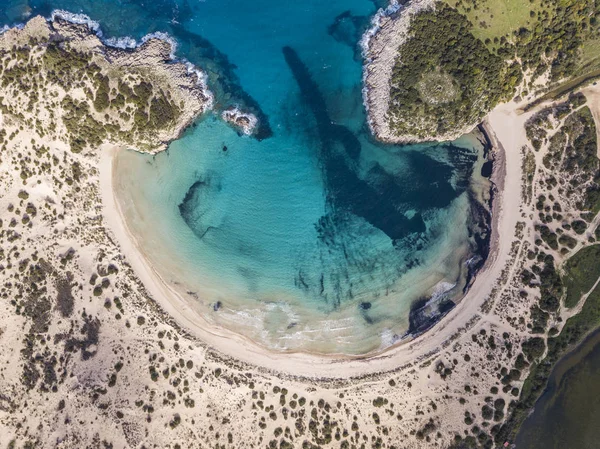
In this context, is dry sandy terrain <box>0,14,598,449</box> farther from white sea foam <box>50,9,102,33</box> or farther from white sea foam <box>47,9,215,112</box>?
white sea foam <box>47,9,215,112</box>

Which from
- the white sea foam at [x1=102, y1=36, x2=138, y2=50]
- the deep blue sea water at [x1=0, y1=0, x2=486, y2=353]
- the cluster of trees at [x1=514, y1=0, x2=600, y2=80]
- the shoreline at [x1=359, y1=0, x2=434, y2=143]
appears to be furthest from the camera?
the deep blue sea water at [x1=0, y1=0, x2=486, y2=353]

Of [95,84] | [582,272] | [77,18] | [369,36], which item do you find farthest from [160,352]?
[582,272]

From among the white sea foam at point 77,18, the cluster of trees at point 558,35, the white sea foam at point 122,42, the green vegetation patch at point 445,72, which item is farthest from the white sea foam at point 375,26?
the white sea foam at point 77,18

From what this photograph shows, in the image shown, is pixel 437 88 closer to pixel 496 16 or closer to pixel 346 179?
pixel 496 16

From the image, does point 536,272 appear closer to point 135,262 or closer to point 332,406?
point 332,406

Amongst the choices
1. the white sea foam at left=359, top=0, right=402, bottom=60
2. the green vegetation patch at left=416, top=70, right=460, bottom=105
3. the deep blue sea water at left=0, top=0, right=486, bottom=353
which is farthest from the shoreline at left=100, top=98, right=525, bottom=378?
the white sea foam at left=359, top=0, right=402, bottom=60

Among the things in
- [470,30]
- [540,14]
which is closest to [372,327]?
[470,30]

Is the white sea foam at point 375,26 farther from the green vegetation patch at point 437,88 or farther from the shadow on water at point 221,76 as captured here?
the shadow on water at point 221,76
